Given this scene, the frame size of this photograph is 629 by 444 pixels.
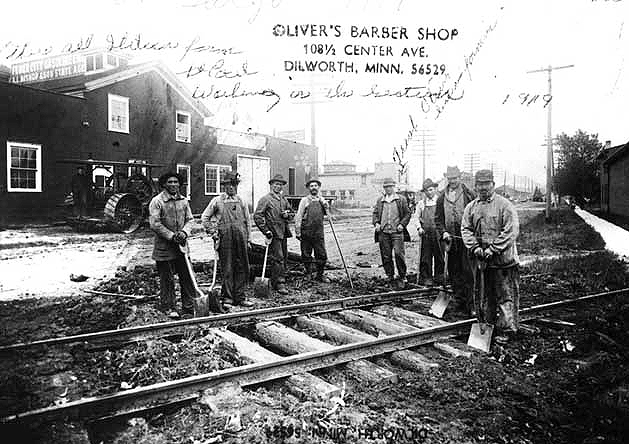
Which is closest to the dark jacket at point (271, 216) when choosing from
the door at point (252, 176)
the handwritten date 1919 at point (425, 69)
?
the handwritten date 1919 at point (425, 69)

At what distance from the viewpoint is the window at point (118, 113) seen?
1819cm

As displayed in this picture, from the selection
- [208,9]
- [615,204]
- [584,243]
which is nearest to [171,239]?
[208,9]

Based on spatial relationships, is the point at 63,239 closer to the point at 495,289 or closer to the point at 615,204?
the point at 495,289

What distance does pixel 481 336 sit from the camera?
4988mm

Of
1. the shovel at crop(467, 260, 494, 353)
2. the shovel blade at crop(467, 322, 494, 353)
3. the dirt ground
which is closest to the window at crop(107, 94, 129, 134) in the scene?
the dirt ground

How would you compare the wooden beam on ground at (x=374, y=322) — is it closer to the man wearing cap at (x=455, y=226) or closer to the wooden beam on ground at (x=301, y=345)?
the wooden beam on ground at (x=301, y=345)

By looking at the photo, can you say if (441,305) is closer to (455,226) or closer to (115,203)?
(455,226)

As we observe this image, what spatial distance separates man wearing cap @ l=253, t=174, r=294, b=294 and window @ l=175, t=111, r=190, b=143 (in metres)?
14.3

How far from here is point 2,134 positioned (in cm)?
1427

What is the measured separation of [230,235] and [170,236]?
3.44 feet

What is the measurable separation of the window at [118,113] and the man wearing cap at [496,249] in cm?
1632

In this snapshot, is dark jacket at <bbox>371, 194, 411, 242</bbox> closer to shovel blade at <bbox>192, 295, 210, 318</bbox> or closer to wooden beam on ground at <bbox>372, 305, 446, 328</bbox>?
wooden beam on ground at <bbox>372, 305, 446, 328</bbox>

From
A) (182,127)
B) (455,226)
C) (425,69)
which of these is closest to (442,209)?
(455,226)

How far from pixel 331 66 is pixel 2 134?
41.1 feet
